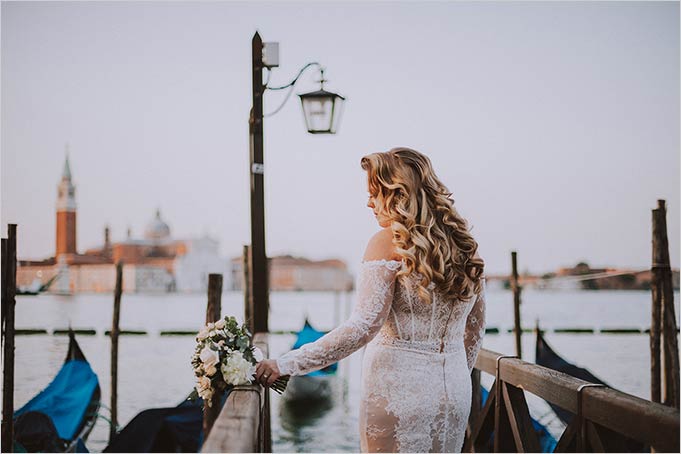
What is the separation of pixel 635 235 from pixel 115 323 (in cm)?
1450

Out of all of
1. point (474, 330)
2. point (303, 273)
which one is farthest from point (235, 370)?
point (303, 273)

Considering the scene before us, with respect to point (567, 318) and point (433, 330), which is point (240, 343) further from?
point (567, 318)

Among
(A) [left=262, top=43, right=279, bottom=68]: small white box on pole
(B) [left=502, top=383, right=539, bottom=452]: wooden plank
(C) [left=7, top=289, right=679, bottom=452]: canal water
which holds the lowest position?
(C) [left=7, top=289, right=679, bottom=452]: canal water

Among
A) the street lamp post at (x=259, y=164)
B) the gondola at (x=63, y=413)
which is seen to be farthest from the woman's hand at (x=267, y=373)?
the gondola at (x=63, y=413)

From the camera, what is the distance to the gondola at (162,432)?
5941mm

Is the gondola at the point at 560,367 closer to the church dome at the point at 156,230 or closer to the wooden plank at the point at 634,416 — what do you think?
the wooden plank at the point at 634,416

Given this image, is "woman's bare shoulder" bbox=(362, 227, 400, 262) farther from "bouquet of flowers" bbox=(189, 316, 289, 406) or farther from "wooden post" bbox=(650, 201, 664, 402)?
"wooden post" bbox=(650, 201, 664, 402)

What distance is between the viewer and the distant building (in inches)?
2889

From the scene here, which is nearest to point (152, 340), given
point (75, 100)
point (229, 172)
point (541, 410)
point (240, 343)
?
point (229, 172)

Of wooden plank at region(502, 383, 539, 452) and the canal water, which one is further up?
wooden plank at region(502, 383, 539, 452)

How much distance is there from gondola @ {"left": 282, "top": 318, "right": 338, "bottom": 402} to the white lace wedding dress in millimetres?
14630

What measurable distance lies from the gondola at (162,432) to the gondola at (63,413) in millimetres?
2417

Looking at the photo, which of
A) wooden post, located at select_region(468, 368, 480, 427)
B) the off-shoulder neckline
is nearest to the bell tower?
wooden post, located at select_region(468, 368, 480, 427)

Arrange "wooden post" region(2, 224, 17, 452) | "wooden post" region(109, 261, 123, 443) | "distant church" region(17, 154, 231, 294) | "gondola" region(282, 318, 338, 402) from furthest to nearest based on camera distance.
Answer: "distant church" region(17, 154, 231, 294)
"gondola" region(282, 318, 338, 402)
"wooden post" region(109, 261, 123, 443)
"wooden post" region(2, 224, 17, 452)
